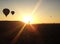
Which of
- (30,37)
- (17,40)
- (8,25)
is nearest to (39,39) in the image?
(30,37)

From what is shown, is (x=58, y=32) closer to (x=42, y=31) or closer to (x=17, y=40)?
(x=42, y=31)

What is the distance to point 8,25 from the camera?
3769cm

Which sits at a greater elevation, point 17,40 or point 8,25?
point 8,25

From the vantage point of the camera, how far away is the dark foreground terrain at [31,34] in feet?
99.8

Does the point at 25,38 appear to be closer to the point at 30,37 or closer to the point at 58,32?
the point at 30,37

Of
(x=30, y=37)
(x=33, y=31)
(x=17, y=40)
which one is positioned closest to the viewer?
(x=17, y=40)

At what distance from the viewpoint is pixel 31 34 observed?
34312mm

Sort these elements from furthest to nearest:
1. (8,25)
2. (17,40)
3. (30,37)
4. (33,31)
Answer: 1. (8,25)
2. (33,31)
3. (30,37)
4. (17,40)

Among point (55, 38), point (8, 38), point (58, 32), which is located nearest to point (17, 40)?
point (8, 38)

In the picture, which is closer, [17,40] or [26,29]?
[17,40]

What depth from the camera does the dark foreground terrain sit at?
99.8ft

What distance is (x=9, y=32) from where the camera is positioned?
3400 centimetres

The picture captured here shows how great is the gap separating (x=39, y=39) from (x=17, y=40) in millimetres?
3697

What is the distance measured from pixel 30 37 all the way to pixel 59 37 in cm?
473
